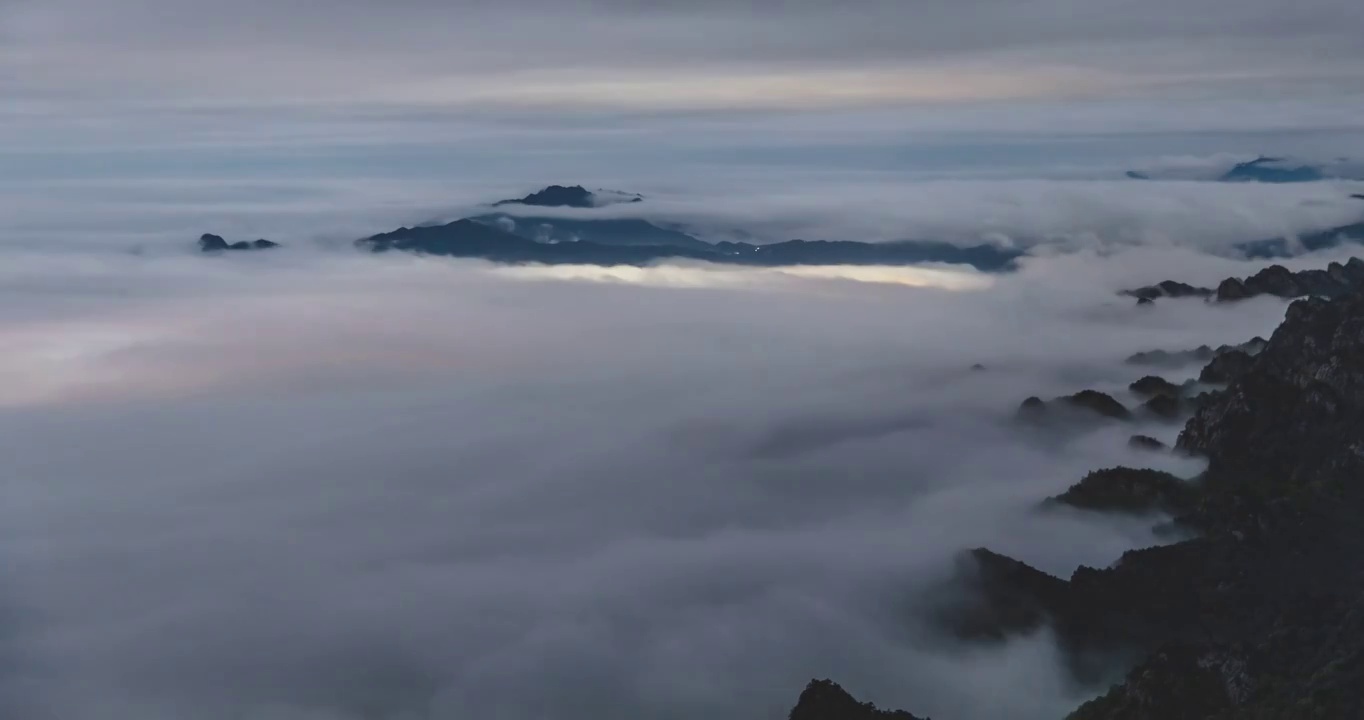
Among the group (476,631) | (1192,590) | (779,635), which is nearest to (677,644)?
(779,635)

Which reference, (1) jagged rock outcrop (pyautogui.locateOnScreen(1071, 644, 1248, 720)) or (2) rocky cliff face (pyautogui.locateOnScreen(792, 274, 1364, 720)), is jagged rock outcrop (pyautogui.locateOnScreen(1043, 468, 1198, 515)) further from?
(1) jagged rock outcrop (pyautogui.locateOnScreen(1071, 644, 1248, 720))

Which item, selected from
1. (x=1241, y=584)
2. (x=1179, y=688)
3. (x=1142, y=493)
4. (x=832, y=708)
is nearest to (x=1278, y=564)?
(x=1241, y=584)

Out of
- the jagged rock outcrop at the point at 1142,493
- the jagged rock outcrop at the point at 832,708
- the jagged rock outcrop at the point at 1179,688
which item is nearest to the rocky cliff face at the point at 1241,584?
the jagged rock outcrop at the point at 1179,688

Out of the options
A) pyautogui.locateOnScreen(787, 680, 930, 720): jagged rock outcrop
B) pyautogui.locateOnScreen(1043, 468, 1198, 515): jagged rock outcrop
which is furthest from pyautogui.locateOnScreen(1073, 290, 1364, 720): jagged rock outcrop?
pyautogui.locateOnScreen(787, 680, 930, 720): jagged rock outcrop

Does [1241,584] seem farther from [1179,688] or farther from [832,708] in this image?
[832,708]

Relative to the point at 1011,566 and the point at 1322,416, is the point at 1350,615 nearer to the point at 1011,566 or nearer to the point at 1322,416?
the point at 1011,566

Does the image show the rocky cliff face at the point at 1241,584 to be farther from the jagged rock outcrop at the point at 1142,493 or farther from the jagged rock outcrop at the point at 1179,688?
the jagged rock outcrop at the point at 1142,493
